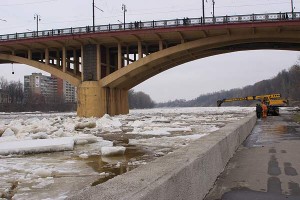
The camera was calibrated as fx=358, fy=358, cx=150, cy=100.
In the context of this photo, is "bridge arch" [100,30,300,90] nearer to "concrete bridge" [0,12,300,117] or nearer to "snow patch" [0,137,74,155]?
"concrete bridge" [0,12,300,117]

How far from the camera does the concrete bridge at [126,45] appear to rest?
34719 mm

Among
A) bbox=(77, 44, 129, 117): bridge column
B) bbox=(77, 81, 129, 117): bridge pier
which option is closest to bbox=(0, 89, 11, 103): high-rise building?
bbox=(77, 44, 129, 117): bridge column

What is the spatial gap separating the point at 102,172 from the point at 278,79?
189 meters

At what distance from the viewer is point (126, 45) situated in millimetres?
41406

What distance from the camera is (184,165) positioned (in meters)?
4.41

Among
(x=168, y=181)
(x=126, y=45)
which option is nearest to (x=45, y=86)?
(x=126, y=45)

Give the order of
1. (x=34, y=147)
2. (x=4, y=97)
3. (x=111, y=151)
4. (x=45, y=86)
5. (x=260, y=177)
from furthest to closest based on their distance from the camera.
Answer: (x=45, y=86), (x=4, y=97), (x=34, y=147), (x=111, y=151), (x=260, y=177)

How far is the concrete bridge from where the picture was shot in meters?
34.7

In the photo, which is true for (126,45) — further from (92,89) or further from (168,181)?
(168,181)

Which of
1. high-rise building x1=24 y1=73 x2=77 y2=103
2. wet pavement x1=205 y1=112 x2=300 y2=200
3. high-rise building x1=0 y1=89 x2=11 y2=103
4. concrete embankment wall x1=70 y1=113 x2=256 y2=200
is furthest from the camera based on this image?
high-rise building x1=24 y1=73 x2=77 y2=103

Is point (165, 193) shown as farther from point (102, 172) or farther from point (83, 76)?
point (83, 76)

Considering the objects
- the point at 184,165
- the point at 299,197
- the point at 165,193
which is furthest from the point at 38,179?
the point at 299,197

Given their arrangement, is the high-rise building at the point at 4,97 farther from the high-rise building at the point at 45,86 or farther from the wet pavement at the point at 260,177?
the wet pavement at the point at 260,177

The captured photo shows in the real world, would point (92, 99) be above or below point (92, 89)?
below
